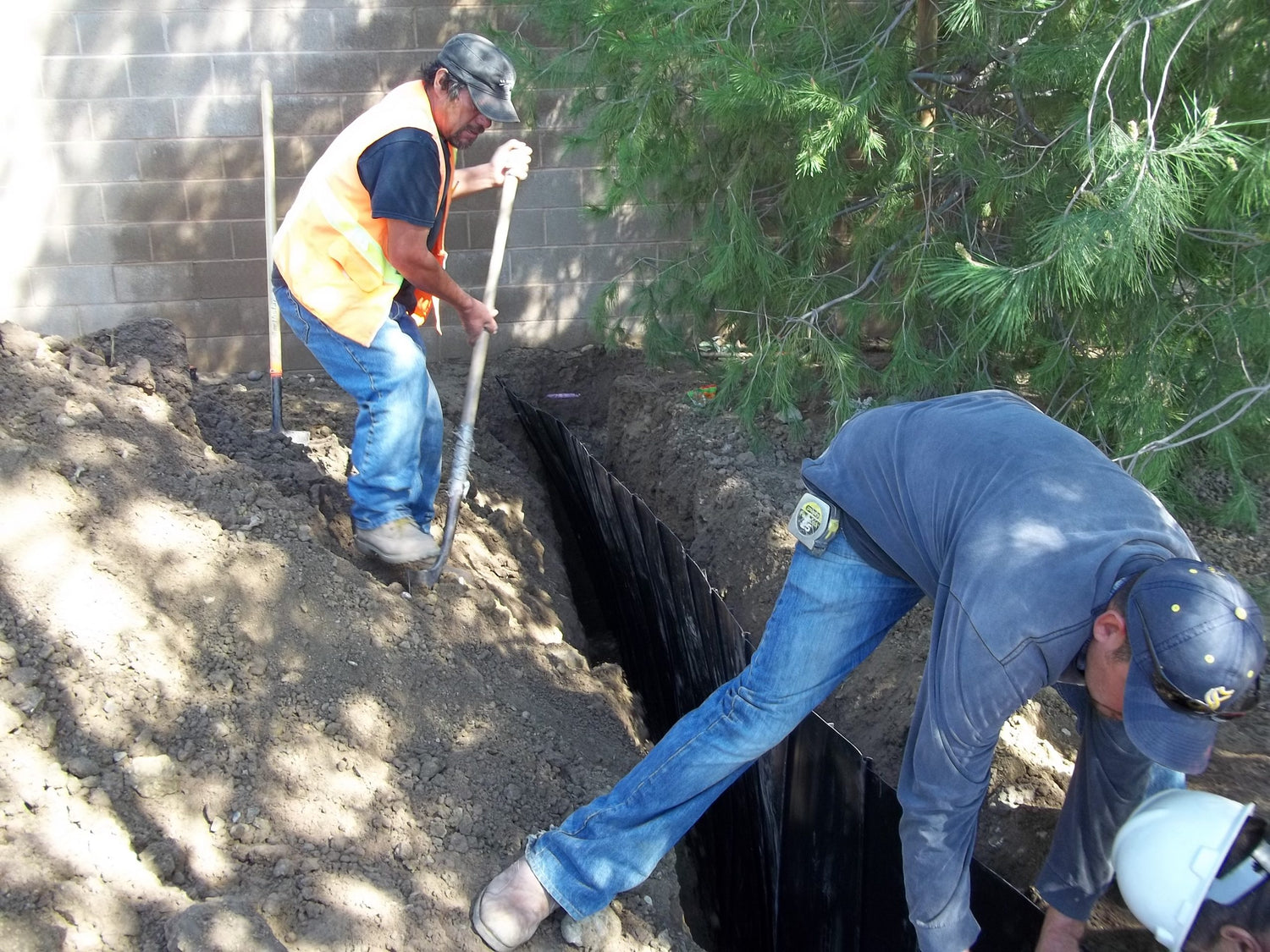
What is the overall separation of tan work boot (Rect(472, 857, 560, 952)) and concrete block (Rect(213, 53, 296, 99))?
403 centimetres

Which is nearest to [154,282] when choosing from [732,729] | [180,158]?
[180,158]

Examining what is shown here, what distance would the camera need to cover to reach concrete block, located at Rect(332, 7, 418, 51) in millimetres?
4730

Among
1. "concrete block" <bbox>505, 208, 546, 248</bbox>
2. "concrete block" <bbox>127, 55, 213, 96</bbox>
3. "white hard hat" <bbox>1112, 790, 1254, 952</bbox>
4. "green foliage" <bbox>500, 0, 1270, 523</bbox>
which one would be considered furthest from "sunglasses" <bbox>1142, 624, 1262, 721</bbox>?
"concrete block" <bbox>127, 55, 213, 96</bbox>

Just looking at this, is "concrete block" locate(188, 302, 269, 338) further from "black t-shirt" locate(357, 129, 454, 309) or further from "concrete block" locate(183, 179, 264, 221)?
"black t-shirt" locate(357, 129, 454, 309)

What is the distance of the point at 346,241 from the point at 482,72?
59 cm

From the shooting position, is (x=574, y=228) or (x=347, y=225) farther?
(x=574, y=228)

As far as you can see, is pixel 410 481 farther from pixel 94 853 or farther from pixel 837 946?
pixel 837 946

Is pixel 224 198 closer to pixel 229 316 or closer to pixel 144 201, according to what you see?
pixel 144 201

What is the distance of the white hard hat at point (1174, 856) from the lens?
149 centimetres

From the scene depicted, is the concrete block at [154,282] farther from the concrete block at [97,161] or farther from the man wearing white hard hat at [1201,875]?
Result: the man wearing white hard hat at [1201,875]

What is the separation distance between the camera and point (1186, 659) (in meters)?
1.26

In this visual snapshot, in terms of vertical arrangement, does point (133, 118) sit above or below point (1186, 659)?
above

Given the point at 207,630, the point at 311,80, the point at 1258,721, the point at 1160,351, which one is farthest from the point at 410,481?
the point at 311,80

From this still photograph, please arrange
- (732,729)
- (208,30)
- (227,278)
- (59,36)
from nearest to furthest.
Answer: (732,729) → (59,36) → (208,30) → (227,278)
